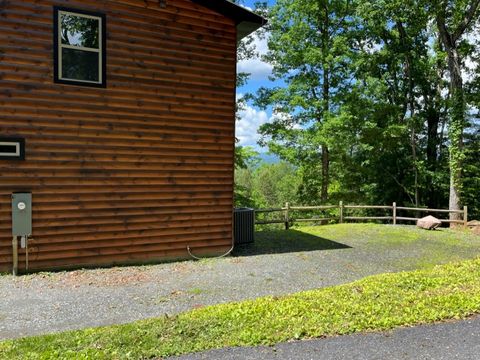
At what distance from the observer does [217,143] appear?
29.1 ft

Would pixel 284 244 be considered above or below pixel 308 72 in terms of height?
below

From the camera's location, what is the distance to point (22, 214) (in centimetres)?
688

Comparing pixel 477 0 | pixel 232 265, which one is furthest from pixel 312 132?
pixel 232 265

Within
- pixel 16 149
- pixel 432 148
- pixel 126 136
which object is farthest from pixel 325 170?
pixel 16 149

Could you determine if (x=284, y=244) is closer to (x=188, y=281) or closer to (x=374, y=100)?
(x=188, y=281)

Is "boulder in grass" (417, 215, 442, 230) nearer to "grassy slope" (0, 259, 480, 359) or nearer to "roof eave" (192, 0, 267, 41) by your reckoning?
"grassy slope" (0, 259, 480, 359)

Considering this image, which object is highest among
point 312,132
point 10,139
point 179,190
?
point 312,132

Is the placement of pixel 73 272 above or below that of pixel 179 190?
below

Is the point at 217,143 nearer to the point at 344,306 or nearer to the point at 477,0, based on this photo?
the point at 344,306

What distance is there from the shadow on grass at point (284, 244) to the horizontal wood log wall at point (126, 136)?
1052 mm

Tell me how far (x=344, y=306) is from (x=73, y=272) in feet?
16.2

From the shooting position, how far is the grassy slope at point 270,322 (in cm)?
385

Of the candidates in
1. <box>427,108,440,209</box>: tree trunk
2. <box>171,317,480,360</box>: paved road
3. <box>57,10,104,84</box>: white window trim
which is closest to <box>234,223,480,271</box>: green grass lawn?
<box>171,317,480,360</box>: paved road

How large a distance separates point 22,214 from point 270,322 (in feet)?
16.3
